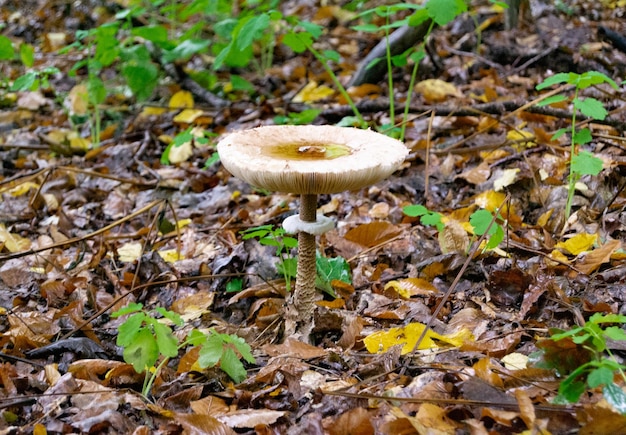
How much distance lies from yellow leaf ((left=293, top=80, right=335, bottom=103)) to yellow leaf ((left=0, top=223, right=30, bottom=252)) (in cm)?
314

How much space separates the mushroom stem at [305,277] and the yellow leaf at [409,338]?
15.0 inches

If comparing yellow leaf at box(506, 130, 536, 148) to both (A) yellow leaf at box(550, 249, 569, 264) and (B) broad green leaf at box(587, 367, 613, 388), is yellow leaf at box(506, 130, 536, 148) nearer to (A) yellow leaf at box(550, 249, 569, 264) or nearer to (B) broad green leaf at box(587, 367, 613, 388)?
(A) yellow leaf at box(550, 249, 569, 264)

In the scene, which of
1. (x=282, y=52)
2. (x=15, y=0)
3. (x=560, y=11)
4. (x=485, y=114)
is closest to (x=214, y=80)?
(x=282, y=52)

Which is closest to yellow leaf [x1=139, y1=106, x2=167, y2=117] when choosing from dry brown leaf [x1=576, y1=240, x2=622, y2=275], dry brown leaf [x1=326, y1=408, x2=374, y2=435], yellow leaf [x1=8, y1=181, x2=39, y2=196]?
yellow leaf [x1=8, y1=181, x2=39, y2=196]

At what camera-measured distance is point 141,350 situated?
2.17 metres

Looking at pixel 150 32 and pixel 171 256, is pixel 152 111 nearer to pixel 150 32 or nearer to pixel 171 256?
pixel 150 32

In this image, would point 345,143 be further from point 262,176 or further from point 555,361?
point 555,361

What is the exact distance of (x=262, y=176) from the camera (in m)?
2.21

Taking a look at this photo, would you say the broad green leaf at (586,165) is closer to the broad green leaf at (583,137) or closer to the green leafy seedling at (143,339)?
the broad green leaf at (583,137)

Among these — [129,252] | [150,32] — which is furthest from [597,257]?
[150,32]

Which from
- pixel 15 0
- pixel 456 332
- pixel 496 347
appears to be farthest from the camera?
pixel 15 0

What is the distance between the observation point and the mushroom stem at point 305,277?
2.65 m

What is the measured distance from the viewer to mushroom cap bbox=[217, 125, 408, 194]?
86.0 inches

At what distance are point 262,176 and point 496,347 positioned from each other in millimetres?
1283
